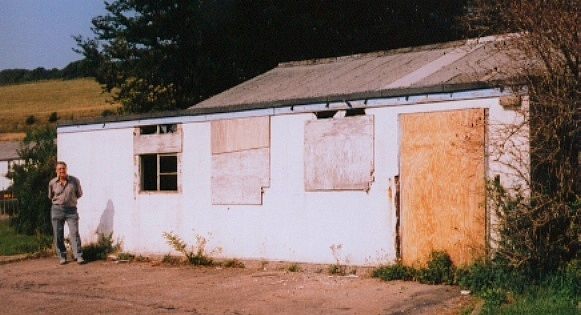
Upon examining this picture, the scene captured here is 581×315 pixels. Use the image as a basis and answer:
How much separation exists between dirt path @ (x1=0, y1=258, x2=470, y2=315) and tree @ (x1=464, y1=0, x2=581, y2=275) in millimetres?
1139

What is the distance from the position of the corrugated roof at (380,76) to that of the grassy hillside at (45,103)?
34084 millimetres

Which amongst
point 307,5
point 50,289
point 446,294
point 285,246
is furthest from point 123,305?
point 307,5

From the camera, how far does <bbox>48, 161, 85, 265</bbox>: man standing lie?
14.1 m

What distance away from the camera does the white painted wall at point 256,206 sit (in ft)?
36.8

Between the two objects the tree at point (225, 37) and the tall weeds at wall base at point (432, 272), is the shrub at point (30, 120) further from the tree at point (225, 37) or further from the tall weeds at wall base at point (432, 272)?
the tall weeds at wall base at point (432, 272)

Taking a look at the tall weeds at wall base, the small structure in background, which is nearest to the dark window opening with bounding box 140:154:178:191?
the tall weeds at wall base

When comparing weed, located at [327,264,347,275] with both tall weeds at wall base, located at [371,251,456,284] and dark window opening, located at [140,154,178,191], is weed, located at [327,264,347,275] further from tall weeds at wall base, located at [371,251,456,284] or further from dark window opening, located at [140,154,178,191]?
dark window opening, located at [140,154,178,191]

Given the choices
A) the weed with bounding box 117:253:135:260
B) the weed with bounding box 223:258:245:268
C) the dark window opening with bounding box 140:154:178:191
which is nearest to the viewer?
the weed with bounding box 223:258:245:268

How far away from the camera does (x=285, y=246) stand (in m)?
12.4

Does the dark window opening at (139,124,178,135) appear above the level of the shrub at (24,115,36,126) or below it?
below

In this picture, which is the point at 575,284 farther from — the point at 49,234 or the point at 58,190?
the point at 49,234

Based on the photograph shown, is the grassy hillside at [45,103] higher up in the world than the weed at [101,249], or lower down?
higher up

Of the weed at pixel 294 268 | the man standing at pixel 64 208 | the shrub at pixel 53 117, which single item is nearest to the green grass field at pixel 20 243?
the man standing at pixel 64 208

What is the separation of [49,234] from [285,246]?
859cm
